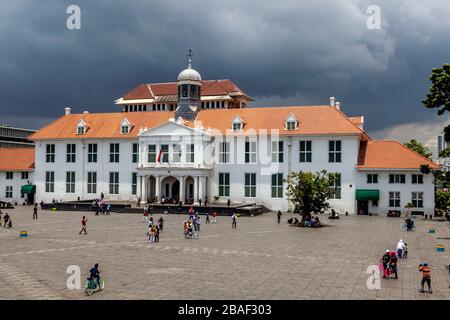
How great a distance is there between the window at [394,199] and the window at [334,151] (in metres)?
8.08

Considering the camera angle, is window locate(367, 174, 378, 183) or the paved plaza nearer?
the paved plaza

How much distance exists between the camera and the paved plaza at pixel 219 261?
76.8ft

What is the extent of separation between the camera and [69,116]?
92000 mm

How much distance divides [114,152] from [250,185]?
73.7ft

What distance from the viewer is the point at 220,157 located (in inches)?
3031

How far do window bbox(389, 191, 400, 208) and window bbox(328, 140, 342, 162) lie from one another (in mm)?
8076

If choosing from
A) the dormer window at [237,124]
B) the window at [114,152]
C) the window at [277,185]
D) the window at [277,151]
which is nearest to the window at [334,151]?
the window at [277,151]

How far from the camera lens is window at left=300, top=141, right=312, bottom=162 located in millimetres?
73312

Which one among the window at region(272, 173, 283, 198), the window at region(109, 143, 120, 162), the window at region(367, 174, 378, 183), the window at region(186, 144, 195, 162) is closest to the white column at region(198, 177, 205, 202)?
the window at region(186, 144, 195, 162)

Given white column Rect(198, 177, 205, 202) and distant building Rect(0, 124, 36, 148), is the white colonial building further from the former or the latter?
distant building Rect(0, 124, 36, 148)

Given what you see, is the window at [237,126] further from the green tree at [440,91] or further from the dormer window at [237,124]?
the green tree at [440,91]

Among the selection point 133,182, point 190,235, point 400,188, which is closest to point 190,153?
point 133,182
